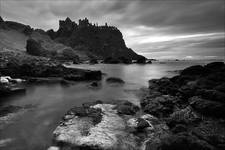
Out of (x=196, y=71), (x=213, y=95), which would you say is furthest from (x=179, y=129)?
(x=196, y=71)

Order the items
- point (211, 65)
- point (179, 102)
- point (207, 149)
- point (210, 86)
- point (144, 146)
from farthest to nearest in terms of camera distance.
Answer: point (211, 65) < point (210, 86) < point (179, 102) < point (144, 146) < point (207, 149)

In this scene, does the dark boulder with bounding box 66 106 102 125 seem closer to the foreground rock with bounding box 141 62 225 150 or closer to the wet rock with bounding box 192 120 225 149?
the foreground rock with bounding box 141 62 225 150

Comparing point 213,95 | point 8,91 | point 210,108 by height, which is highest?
point 213,95

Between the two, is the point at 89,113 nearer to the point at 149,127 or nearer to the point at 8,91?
the point at 149,127

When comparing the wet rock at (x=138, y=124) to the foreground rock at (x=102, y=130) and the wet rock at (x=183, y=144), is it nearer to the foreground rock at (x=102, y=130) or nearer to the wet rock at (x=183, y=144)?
the foreground rock at (x=102, y=130)

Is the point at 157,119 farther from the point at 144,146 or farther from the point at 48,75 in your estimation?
the point at 48,75

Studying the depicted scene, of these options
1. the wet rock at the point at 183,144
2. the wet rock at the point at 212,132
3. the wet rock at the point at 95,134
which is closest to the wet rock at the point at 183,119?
the wet rock at the point at 212,132

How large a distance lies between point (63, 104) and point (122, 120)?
10.8m

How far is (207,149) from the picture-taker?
32.0 ft

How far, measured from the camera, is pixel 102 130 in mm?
12438

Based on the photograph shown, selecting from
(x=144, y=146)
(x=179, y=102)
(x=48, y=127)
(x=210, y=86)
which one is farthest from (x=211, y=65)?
(x=48, y=127)

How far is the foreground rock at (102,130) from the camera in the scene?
429 inches

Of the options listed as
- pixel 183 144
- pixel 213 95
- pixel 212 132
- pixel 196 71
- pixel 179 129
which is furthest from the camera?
pixel 196 71

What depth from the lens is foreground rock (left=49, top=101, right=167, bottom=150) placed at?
429 inches
